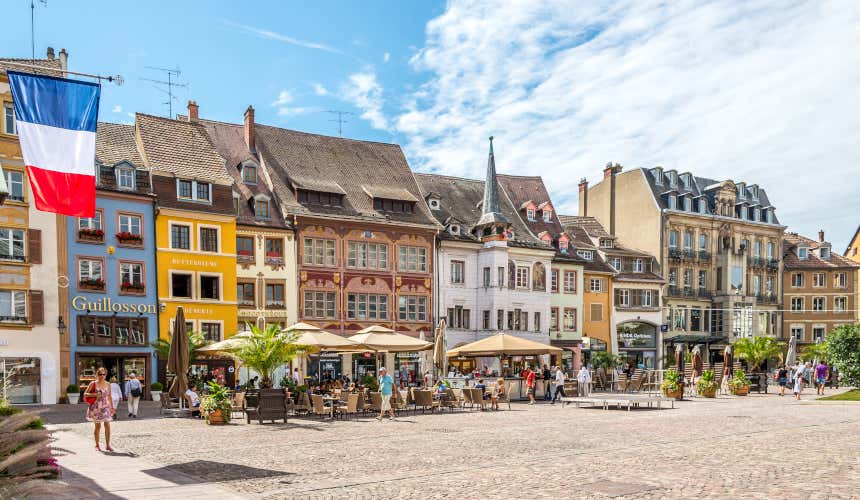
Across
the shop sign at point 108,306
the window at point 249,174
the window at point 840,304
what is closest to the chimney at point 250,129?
the window at point 249,174

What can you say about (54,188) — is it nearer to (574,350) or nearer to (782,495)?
(782,495)

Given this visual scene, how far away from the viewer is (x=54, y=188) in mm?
12758

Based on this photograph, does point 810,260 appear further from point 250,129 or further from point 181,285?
point 181,285

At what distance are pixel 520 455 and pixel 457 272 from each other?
30.3 m

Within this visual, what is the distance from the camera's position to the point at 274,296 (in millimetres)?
37812

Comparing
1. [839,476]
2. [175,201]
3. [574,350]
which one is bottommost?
[574,350]

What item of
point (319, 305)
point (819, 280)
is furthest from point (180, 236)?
point (819, 280)

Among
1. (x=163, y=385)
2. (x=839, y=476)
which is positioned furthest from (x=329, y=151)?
(x=839, y=476)

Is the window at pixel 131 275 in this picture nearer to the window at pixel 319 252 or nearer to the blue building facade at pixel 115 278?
the blue building facade at pixel 115 278

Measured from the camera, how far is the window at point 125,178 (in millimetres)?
33562

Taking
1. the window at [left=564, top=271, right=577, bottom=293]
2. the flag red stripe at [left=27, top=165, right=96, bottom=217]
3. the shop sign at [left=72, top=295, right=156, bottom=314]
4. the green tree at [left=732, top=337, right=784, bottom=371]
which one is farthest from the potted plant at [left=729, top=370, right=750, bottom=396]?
the flag red stripe at [left=27, top=165, right=96, bottom=217]

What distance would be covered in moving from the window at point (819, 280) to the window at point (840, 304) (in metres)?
1.54

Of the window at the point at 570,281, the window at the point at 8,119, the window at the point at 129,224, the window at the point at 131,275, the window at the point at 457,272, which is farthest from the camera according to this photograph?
the window at the point at 570,281

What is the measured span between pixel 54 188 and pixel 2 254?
20279 millimetres
